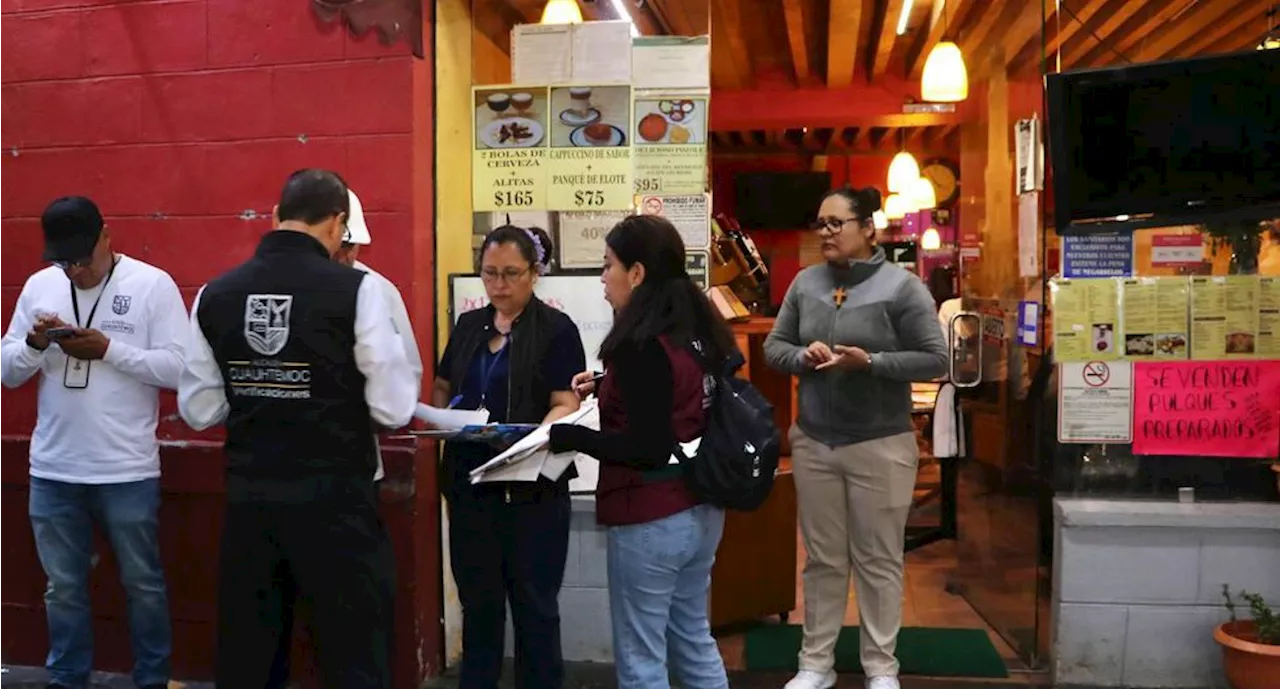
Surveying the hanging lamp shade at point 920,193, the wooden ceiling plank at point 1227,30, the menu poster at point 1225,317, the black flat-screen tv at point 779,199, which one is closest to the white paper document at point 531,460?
the menu poster at point 1225,317

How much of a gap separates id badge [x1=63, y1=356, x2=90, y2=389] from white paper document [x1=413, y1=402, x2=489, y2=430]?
127 cm

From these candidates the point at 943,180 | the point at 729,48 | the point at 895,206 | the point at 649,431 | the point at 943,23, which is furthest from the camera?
the point at 943,180

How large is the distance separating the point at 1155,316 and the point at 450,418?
235cm

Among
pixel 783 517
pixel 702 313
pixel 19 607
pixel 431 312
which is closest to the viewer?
pixel 702 313

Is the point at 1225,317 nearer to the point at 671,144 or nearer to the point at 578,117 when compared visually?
the point at 671,144

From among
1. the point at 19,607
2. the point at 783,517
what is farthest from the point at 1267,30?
the point at 19,607

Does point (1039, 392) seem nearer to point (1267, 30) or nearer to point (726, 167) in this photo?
point (1267, 30)

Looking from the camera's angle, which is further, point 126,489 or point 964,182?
point 964,182

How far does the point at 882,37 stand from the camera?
7.10m

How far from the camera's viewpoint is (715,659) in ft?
8.50

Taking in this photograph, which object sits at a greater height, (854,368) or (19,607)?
(854,368)

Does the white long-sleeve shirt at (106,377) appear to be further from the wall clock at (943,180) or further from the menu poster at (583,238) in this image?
the wall clock at (943,180)

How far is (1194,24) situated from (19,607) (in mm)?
4821

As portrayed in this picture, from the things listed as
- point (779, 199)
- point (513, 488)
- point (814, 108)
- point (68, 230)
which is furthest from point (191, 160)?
point (779, 199)
